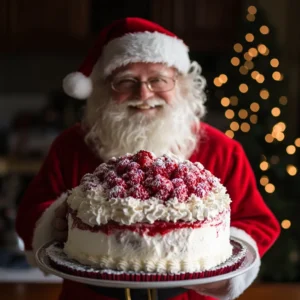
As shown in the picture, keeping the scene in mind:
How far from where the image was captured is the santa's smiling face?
5.82ft

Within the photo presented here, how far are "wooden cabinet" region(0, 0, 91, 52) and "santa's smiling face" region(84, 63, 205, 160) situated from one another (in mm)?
2107

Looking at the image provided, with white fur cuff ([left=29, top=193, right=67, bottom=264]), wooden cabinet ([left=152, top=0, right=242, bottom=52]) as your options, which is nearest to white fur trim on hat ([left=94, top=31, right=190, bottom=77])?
white fur cuff ([left=29, top=193, right=67, bottom=264])

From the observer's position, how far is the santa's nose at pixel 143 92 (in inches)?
68.2

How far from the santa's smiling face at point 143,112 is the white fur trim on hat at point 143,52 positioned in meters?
0.02

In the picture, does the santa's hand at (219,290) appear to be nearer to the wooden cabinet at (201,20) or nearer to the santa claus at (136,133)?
the santa claus at (136,133)

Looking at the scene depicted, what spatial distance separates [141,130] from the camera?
5.99ft

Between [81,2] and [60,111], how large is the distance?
73cm

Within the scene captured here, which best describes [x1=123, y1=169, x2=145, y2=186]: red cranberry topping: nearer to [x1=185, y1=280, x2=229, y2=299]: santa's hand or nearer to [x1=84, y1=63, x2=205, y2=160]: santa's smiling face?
[x1=185, y1=280, x2=229, y2=299]: santa's hand

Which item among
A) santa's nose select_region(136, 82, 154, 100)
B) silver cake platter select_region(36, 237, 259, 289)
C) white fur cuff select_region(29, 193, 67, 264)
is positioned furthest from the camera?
santa's nose select_region(136, 82, 154, 100)

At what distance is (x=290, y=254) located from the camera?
10.8ft

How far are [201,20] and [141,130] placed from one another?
232 centimetres

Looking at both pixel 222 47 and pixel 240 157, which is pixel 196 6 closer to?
pixel 222 47

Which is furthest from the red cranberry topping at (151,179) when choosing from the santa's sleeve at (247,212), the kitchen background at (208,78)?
the kitchen background at (208,78)

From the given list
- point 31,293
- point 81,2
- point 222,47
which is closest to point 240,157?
point 31,293
